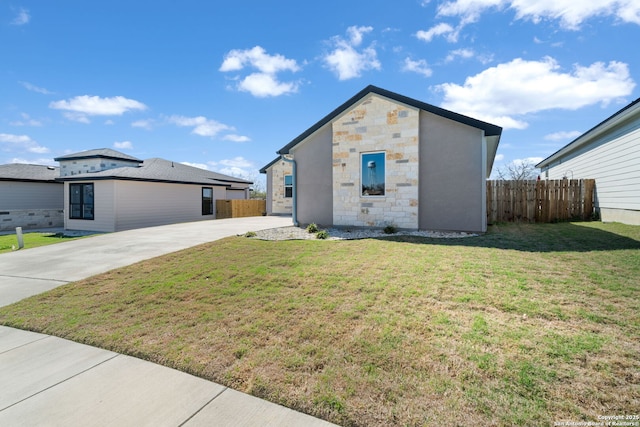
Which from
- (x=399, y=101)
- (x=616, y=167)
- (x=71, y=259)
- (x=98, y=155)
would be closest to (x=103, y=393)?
(x=71, y=259)

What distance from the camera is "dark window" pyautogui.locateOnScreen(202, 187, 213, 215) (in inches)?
793

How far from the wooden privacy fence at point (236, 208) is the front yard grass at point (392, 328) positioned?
14602 millimetres

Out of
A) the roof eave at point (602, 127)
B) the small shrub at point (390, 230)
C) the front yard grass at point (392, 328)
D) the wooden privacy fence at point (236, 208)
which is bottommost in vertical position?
the front yard grass at point (392, 328)

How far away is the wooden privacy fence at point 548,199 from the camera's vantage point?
1239 centimetres

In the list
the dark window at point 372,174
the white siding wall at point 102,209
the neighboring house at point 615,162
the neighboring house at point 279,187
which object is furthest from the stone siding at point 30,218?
the neighboring house at point 615,162

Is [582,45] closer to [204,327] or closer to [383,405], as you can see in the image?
[383,405]

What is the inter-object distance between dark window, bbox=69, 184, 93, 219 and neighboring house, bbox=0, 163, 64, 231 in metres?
2.99

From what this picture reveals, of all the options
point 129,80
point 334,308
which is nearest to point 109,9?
point 129,80

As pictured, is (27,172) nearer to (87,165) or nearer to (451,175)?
(87,165)

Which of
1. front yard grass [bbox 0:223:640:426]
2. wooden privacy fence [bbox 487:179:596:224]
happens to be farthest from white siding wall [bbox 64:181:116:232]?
wooden privacy fence [bbox 487:179:596:224]

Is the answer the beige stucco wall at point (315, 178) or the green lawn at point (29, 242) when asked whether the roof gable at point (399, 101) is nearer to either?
the beige stucco wall at point (315, 178)

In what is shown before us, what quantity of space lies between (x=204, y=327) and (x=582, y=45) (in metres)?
12.6

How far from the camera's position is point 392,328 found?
3170 mm

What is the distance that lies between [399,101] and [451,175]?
303 centimetres
